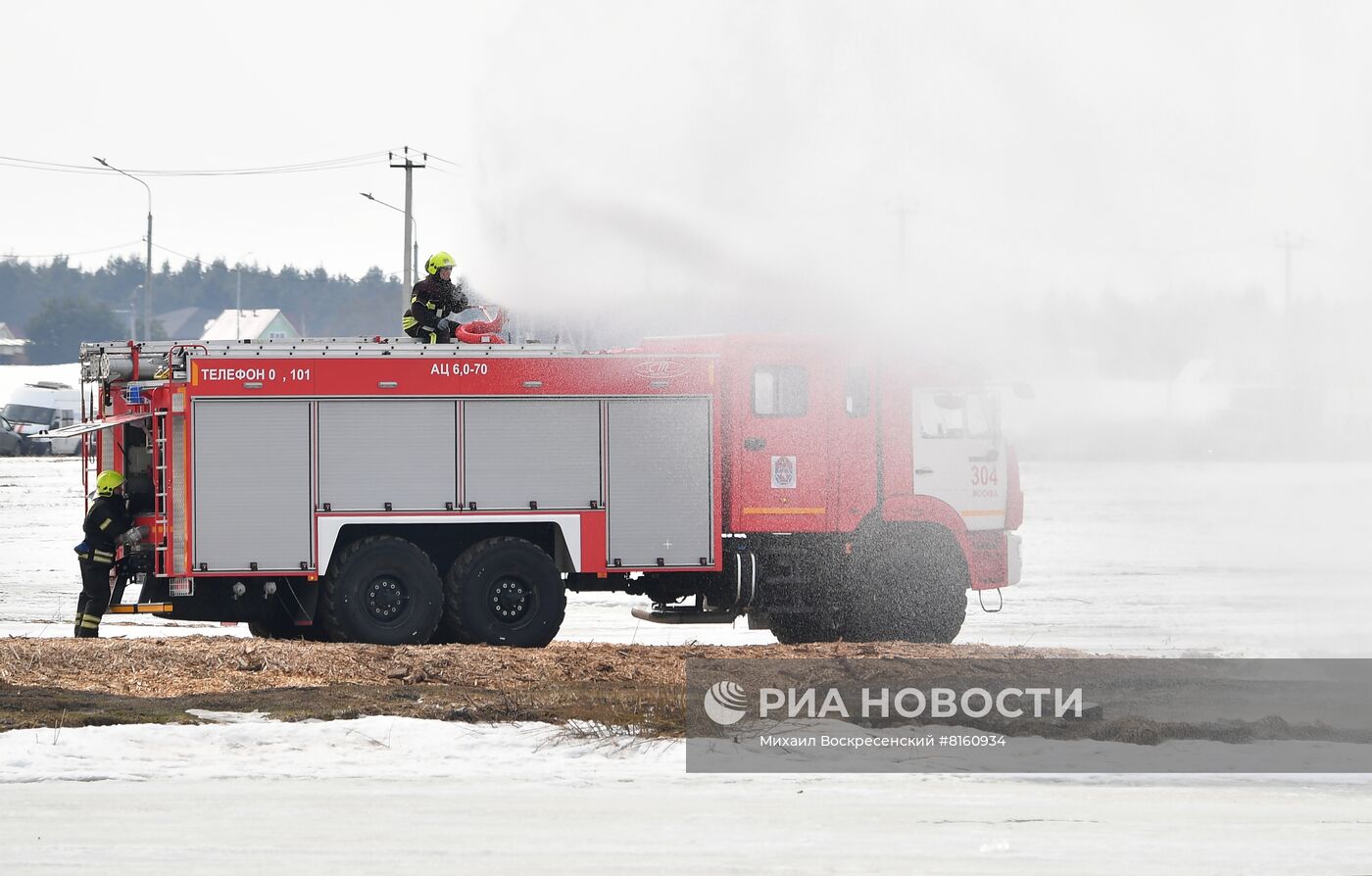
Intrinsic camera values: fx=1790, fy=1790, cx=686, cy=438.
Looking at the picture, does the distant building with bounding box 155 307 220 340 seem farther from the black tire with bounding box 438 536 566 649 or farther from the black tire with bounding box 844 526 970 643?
the black tire with bounding box 844 526 970 643

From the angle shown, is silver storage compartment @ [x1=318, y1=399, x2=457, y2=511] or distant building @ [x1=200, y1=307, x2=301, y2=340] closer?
silver storage compartment @ [x1=318, y1=399, x2=457, y2=511]

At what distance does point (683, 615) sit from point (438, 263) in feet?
12.8

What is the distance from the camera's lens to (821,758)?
33.2 feet

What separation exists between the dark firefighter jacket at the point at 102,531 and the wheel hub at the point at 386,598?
215cm

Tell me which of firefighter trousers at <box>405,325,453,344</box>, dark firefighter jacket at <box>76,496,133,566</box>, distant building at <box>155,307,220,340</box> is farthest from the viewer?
distant building at <box>155,307,220,340</box>

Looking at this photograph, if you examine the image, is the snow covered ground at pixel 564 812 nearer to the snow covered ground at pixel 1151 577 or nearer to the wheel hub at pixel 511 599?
the wheel hub at pixel 511 599

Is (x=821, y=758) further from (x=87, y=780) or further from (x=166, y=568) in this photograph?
(x=166, y=568)

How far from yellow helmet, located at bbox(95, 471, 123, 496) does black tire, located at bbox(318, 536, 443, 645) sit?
6.67 feet

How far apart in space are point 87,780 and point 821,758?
396cm

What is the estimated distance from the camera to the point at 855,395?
632 inches

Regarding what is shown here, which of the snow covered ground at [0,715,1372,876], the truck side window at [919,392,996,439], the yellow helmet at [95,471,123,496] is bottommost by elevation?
the snow covered ground at [0,715,1372,876]

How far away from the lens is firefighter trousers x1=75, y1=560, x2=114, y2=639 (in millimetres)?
14898

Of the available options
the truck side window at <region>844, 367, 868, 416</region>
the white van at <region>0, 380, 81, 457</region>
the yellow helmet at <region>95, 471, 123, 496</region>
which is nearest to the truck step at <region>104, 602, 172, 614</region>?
the yellow helmet at <region>95, 471, 123, 496</region>

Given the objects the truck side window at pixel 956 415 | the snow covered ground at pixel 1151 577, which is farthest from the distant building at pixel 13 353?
the truck side window at pixel 956 415
